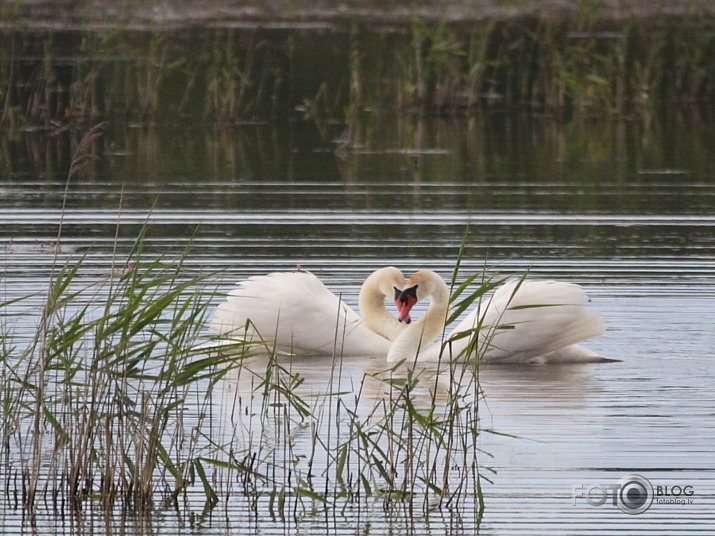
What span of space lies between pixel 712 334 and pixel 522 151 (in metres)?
9.98

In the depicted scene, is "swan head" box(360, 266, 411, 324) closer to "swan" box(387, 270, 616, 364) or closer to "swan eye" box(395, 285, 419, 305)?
"swan eye" box(395, 285, 419, 305)

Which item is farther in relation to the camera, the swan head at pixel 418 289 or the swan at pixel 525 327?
the swan head at pixel 418 289

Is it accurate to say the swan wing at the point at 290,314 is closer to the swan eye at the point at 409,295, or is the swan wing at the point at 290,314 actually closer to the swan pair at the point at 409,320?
the swan pair at the point at 409,320

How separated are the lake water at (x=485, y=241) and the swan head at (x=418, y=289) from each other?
518 millimetres

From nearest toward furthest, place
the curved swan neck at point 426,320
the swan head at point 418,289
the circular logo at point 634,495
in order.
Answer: the circular logo at point 634,495
the curved swan neck at point 426,320
the swan head at point 418,289

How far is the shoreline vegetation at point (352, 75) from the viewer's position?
22.3m

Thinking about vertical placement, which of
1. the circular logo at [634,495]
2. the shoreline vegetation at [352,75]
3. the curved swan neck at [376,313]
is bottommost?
the circular logo at [634,495]

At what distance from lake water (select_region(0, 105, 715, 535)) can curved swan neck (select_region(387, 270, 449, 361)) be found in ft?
0.88

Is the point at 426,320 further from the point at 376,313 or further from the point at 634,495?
the point at 634,495

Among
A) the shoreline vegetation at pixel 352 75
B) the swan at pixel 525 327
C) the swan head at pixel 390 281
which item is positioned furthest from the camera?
the shoreline vegetation at pixel 352 75

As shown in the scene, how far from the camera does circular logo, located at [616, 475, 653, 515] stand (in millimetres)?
6321

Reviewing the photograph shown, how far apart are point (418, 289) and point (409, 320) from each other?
14.6 inches
